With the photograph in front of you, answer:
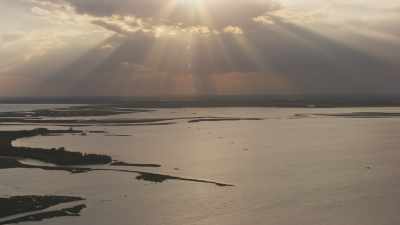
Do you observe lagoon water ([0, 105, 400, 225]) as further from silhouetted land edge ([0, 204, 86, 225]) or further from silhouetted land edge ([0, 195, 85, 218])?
silhouetted land edge ([0, 195, 85, 218])

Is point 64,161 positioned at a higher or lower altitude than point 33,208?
higher

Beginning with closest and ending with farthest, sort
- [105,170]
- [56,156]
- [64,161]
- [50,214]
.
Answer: [50,214]
[105,170]
[64,161]
[56,156]

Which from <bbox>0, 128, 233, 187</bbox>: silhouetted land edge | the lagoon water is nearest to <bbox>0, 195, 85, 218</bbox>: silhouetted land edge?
the lagoon water

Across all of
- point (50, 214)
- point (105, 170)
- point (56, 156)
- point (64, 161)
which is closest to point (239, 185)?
point (105, 170)

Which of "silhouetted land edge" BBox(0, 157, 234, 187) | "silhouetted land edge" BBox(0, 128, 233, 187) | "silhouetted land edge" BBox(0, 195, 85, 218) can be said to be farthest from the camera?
"silhouetted land edge" BBox(0, 128, 233, 187)

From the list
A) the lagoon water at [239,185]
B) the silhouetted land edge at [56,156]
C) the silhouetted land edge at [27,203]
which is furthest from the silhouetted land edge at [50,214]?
the silhouetted land edge at [56,156]

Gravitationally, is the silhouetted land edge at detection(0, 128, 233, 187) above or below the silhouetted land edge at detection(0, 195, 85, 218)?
above

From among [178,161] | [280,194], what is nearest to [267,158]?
[178,161]

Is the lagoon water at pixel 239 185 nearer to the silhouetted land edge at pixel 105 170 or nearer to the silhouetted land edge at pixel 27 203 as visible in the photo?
the silhouetted land edge at pixel 105 170

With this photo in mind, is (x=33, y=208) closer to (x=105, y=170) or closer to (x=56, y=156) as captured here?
(x=105, y=170)

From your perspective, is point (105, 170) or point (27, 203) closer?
point (27, 203)
